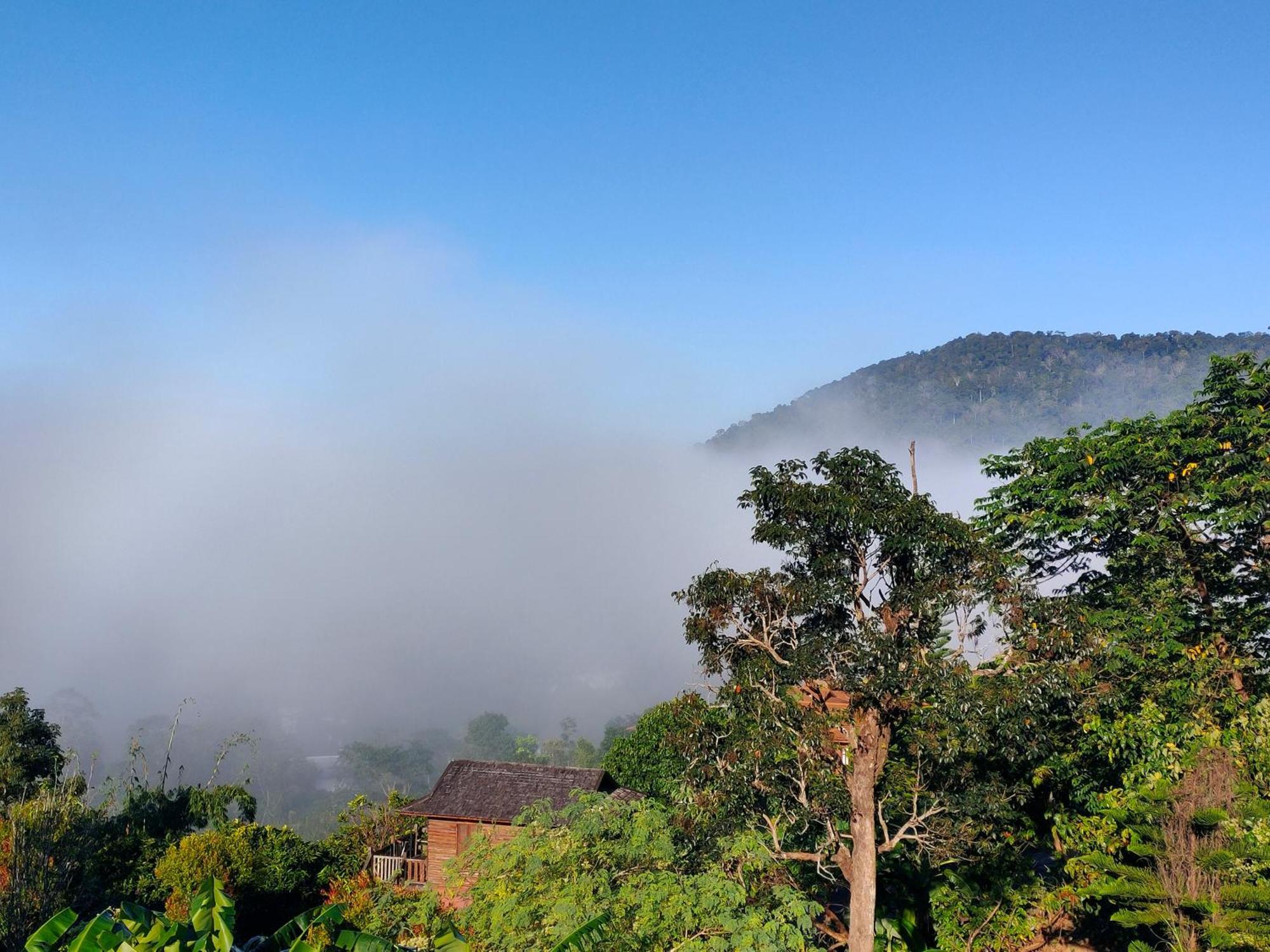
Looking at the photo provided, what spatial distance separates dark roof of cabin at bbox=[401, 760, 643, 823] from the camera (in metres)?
26.8

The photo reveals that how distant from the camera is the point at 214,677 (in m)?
164

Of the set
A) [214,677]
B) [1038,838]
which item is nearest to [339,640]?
[214,677]

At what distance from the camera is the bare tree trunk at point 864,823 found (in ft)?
48.9

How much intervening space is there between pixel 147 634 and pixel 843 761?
190432 mm

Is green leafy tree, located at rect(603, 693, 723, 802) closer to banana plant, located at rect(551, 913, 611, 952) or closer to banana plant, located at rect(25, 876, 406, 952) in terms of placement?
banana plant, located at rect(551, 913, 611, 952)

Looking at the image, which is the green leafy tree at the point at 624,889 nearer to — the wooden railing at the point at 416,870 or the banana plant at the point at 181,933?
the banana plant at the point at 181,933

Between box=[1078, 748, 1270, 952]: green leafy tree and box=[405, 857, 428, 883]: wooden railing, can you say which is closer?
box=[1078, 748, 1270, 952]: green leafy tree

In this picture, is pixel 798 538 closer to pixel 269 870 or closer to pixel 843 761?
pixel 843 761

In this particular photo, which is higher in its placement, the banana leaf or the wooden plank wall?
the banana leaf

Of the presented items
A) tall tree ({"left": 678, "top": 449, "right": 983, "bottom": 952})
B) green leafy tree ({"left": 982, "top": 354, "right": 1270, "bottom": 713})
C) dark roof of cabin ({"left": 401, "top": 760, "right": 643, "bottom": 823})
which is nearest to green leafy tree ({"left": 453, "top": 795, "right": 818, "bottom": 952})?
tall tree ({"left": 678, "top": 449, "right": 983, "bottom": 952})

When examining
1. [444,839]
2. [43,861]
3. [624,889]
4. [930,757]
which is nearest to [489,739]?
[444,839]

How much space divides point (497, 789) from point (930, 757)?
52.8 ft

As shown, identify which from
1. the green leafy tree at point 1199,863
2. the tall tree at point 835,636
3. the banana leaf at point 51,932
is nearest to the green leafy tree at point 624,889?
the tall tree at point 835,636

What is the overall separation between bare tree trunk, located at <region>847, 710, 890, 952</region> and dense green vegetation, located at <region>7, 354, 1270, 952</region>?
6 cm
